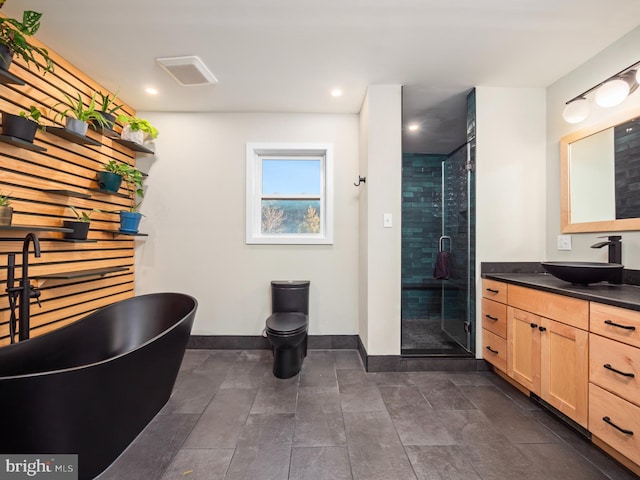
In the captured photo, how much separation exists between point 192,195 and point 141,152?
701mm

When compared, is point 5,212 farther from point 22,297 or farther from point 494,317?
point 494,317

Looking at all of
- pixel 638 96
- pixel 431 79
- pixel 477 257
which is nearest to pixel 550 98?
pixel 638 96

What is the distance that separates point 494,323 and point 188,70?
329 cm

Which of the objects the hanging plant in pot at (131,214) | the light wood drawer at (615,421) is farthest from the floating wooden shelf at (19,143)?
the light wood drawer at (615,421)

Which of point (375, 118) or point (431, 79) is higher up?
point (431, 79)

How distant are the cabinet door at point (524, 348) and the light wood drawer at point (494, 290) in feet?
0.38

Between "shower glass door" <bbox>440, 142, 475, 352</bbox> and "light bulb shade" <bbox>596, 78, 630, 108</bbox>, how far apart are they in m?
0.85

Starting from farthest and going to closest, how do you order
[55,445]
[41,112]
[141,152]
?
1. [141,152]
2. [41,112]
3. [55,445]

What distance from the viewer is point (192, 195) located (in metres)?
2.95

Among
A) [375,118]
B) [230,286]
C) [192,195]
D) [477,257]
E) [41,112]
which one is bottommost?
[230,286]

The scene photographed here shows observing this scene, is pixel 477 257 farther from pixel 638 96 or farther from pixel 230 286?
pixel 230 286

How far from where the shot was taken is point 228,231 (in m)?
2.96

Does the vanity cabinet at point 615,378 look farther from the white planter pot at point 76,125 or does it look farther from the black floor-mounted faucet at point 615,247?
the white planter pot at point 76,125

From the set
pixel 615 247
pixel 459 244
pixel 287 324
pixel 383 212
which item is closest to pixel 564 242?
pixel 615 247
